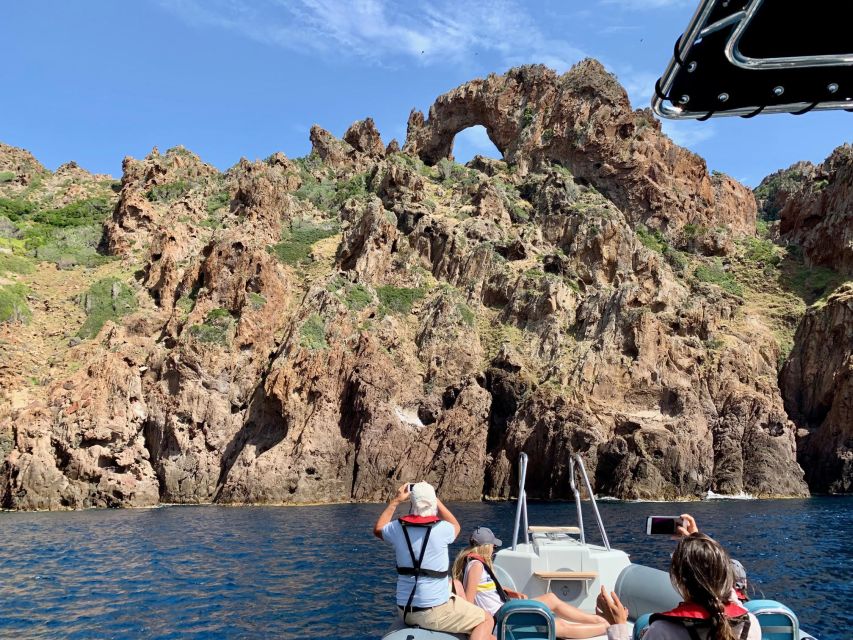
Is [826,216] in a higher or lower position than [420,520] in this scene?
higher

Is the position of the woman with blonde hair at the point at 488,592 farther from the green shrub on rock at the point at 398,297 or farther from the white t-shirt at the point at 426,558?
the green shrub on rock at the point at 398,297

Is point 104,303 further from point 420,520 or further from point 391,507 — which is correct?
point 420,520

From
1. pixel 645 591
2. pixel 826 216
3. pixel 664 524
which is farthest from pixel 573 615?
pixel 826 216

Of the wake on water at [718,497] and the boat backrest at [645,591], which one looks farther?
the wake on water at [718,497]

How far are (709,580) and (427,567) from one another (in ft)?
13.4

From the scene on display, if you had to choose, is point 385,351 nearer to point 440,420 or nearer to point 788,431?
point 440,420

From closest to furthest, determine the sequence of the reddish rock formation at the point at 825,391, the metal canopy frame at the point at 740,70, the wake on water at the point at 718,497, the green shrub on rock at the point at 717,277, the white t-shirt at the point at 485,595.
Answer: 1. the metal canopy frame at the point at 740,70
2. the white t-shirt at the point at 485,595
3. the wake on water at the point at 718,497
4. the reddish rock formation at the point at 825,391
5. the green shrub on rock at the point at 717,277

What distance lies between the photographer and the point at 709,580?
3.88m

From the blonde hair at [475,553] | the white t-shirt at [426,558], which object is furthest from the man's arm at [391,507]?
the blonde hair at [475,553]

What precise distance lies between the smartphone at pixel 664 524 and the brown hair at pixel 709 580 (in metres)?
2.05

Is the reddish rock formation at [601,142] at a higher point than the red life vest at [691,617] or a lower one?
higher

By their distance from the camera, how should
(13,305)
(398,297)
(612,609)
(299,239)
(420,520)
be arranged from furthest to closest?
(299,239)
(398,297)
(13,305)
(420,520)
(612,609)

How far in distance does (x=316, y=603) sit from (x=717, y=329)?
55022 millimetres

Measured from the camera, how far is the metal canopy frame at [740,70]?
4168 millimetres
